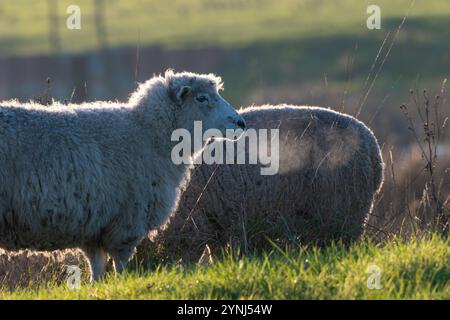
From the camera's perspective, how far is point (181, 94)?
25.1 ft

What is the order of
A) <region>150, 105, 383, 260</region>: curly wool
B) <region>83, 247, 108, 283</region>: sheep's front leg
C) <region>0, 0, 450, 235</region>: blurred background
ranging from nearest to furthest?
1. <region>83, 247, 108, 283</region>: sheep's front leg
2. <region>150, 105, 383, 260</region>: curly wool
3. <region>0, 0, 450, 235</region>: blurred background

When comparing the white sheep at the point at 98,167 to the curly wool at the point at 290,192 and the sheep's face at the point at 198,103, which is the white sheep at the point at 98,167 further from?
the curly wool at the point at 290,192

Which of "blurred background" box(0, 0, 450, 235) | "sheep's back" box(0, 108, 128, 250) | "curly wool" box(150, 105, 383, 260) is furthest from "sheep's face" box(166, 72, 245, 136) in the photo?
"blurred background" box(0, 0, 450, 235)

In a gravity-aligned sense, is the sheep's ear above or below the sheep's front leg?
above

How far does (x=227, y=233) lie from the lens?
787 centimetres

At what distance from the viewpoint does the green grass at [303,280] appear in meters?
5.52

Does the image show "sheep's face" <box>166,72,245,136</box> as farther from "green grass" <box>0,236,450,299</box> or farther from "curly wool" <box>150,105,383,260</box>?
"green grass" <box>0,236,450,299</box>

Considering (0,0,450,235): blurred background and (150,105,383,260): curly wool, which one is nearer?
(150,105,383,260): curly wool

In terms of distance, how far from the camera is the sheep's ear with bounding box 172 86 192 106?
25.0 feet

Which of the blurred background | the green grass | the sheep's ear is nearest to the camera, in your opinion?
the green grass

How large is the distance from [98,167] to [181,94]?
1.03 m

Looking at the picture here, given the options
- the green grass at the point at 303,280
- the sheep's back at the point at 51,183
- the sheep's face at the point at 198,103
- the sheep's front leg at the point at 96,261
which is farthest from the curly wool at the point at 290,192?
the green grass at the point at 303,280
